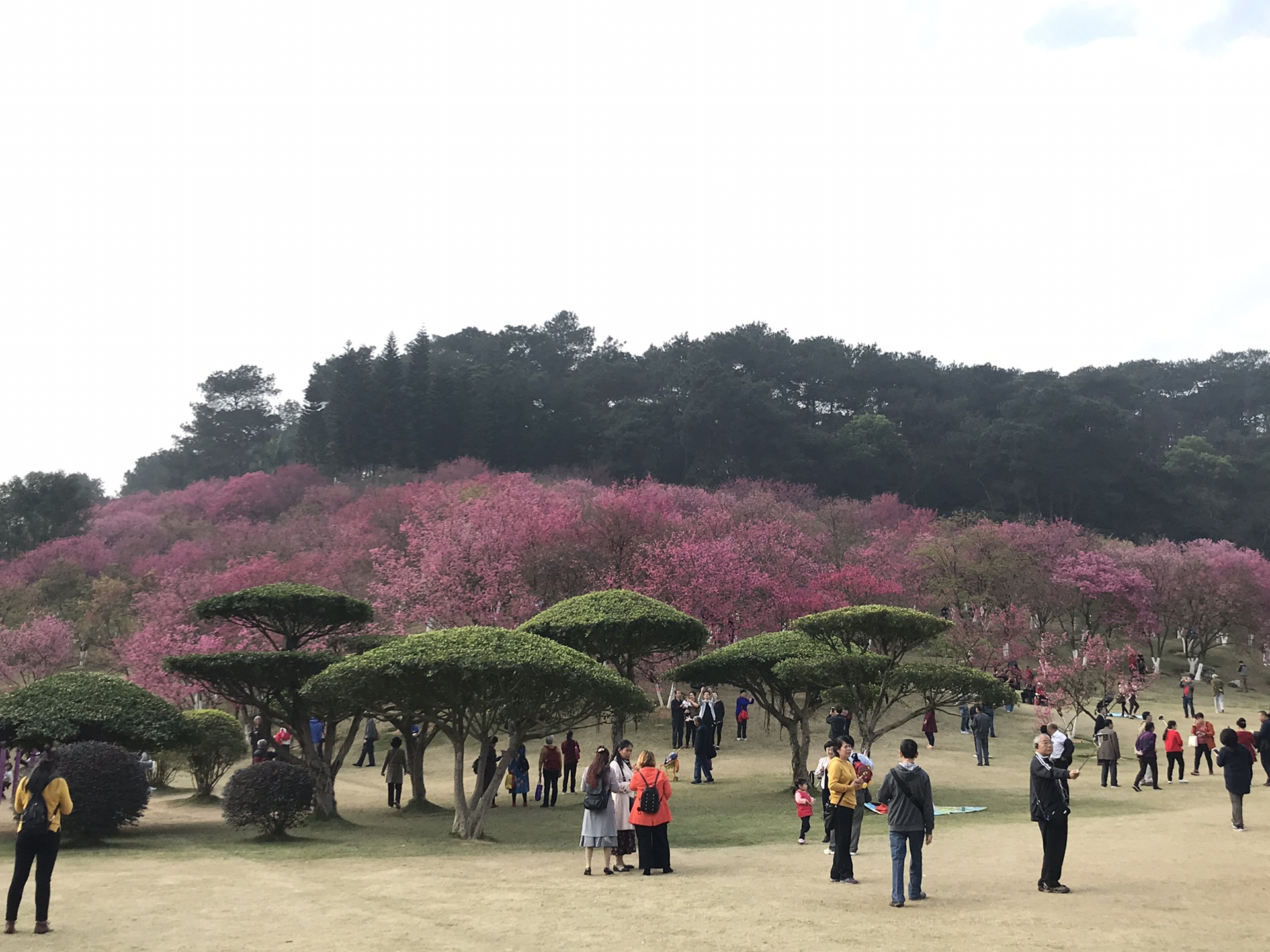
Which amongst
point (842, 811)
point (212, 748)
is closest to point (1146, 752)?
point (842, 811)

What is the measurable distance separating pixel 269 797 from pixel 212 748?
7611 mm

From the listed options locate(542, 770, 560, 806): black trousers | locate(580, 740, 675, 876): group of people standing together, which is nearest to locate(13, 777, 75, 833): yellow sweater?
locate(580, 740, 675, 876): group of people standing together

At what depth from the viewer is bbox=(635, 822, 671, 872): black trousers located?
41.6 feet

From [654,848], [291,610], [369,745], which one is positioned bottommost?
[369,745]

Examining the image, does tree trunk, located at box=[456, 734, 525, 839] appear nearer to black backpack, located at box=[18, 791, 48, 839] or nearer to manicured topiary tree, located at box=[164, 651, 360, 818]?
manicured topiary tree, located at box=[164, 651, 360, 818]

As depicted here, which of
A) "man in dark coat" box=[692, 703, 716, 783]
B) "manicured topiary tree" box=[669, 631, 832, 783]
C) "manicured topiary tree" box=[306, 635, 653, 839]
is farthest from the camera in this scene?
"man in dark coat" box=[692, 703, 716, 783]

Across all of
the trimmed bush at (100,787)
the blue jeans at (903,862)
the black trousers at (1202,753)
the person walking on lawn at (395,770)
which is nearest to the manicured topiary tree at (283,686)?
the person walking on lawn at (395,770)

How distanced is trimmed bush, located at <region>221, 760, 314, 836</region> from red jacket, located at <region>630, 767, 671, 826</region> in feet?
24.3

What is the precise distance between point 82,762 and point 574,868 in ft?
28.6

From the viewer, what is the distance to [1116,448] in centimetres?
7638

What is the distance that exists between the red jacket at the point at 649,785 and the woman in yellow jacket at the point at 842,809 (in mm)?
1963

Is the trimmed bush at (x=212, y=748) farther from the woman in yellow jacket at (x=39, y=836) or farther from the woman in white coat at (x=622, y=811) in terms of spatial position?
the woman in yellow jacket at (x=39, y=836)

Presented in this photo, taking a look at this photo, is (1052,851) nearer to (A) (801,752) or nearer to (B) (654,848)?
(B) (654,848)

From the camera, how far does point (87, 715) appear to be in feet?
58.1
